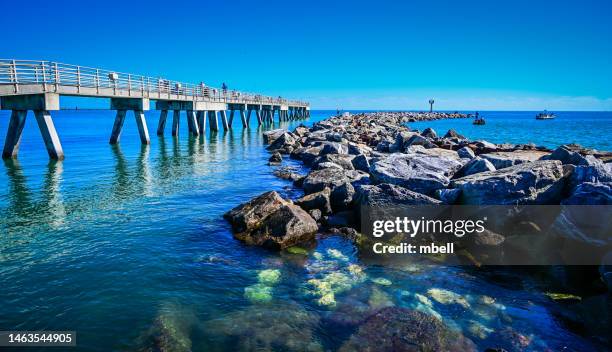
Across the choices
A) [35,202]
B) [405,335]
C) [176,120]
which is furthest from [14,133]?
[405,335]

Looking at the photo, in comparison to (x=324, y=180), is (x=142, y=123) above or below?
above

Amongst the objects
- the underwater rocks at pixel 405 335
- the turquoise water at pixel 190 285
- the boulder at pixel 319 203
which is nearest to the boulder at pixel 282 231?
the turquoise water at pixel 190 285

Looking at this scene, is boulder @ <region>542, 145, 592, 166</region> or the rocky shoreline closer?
the rocky shoreline

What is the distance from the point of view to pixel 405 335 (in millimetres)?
5707

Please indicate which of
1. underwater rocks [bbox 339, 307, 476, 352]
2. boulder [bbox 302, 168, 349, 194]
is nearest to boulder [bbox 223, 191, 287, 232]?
boulder [bbox 302, 168, 349, 194]

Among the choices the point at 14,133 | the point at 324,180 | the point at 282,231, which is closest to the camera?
the point at 282,231

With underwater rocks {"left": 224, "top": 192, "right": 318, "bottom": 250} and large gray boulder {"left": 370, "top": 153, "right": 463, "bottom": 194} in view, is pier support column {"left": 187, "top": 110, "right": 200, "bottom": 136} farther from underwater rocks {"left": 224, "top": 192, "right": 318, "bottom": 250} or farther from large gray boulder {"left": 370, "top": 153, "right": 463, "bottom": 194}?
underwater rocks {"left": 224, "top": 192, "right": 318, "bottom": 250}

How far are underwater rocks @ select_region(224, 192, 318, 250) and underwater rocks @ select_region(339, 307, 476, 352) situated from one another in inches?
140

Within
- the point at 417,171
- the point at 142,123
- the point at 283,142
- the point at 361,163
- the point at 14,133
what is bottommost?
the point at 361,163

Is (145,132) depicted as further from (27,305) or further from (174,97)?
(27,305)

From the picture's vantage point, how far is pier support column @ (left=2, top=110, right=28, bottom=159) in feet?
70.2

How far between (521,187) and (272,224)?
6.11 m

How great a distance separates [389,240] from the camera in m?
9.76

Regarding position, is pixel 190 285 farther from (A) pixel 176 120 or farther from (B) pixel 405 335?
(A) pixel 176 120
